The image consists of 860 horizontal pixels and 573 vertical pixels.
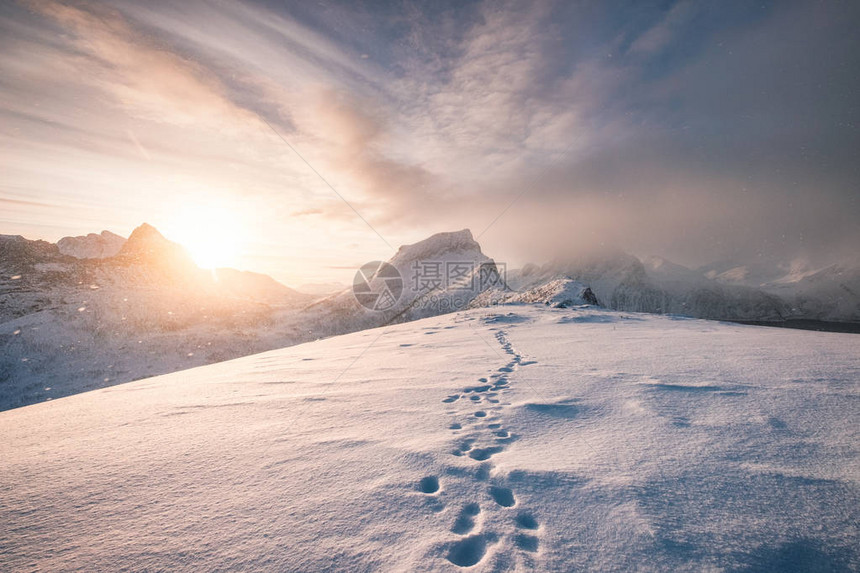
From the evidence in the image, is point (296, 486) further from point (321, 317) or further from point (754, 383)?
point (321, 317)

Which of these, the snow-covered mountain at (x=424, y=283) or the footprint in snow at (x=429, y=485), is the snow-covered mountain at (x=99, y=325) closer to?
the snow-covered mountain at (x=424, y=283)

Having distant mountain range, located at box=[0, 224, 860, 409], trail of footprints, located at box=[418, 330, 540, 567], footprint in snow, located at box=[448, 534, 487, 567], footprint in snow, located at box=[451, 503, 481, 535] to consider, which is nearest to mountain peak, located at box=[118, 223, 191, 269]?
distant mountain range, located at box=[0, 224, 860, 409]

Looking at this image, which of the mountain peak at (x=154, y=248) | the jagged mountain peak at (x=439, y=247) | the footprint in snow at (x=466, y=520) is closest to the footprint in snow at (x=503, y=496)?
the footprint in snow at (x=466, y=520)

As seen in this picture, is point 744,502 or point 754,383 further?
point 754,383

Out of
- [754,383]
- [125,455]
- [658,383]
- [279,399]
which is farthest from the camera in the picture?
[279,399]

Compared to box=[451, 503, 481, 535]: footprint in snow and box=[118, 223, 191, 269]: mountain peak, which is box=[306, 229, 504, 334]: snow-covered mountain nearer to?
box=[451, 503, 481, 535]: footprint in snow

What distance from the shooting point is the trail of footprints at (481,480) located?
6.35ft

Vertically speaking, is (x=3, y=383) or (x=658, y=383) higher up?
(x=658, y=383)

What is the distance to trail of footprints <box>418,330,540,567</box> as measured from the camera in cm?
194

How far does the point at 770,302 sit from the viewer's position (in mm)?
196250

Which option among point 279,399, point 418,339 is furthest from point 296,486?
point 418,339

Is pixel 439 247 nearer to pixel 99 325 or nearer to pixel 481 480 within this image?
pixel 99 325

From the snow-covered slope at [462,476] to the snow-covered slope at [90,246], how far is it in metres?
143

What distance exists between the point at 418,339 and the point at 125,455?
8025 mm
